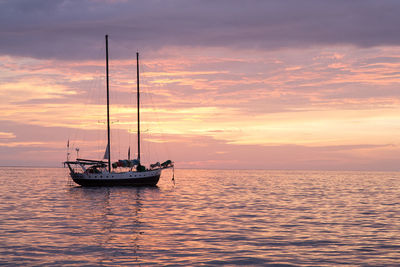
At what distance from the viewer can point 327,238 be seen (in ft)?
88.6

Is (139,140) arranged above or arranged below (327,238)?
above

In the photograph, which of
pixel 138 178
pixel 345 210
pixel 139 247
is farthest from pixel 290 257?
pixel 138 178

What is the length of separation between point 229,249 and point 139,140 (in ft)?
195

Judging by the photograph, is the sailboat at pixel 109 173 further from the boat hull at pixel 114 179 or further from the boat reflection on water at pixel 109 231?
the boat reflection on water at pixel 109 231

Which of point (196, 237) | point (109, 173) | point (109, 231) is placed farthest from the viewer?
point (109, 173)

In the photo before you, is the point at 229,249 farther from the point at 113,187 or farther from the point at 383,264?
the point at 113,187

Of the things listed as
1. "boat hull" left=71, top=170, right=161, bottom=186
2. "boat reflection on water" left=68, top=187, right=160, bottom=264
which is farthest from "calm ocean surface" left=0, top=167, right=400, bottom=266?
"boat hull" left=71, top=170, right=161, bottom=186

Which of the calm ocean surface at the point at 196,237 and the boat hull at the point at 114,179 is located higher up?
the boat hull at the point at 114,179

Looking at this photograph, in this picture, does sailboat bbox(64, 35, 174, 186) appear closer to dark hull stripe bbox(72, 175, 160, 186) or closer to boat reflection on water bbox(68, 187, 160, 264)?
dark hull stripe bbox(72, 175, 160, 186)

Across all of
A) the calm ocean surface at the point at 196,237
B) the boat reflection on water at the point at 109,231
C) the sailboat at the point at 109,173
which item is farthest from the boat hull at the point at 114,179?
the calm ocean surface at the point at 196,237

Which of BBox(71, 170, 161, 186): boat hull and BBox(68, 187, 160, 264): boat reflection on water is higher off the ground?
BBox(71, 170, 161, 186): boat hull

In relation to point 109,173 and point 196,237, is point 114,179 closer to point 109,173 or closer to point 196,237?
point 109,173

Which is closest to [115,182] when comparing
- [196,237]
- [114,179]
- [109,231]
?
[114,179]

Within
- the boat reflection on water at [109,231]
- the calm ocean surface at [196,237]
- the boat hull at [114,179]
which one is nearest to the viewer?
the calm ocean surface at [196,237]
